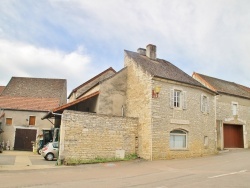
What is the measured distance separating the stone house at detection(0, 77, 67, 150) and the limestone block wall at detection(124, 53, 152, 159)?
14.5 meters

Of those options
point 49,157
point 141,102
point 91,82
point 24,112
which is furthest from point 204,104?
Result: point 24,112

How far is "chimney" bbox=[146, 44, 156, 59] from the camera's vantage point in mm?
21891

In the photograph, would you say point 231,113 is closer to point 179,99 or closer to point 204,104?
point 204,104

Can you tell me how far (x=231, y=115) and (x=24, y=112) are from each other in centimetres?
2278

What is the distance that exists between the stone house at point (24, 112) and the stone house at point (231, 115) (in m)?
18.2

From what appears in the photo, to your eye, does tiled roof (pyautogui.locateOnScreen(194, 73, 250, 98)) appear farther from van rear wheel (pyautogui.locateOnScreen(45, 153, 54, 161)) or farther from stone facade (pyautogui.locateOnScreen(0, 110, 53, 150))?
stone facade (pyautogui.locateOnScreen(0, 110, 53, 150))

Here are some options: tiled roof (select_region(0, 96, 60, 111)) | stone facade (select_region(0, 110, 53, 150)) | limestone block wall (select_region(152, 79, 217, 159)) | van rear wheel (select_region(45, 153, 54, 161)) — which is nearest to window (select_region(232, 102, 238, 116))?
limestone block wall (select_region(152, 79, 217, 159))

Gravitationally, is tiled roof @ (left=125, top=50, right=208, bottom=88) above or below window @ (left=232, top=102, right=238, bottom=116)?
above

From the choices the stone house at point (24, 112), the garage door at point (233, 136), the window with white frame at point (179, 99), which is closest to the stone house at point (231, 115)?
the garage door at point (233, 136)

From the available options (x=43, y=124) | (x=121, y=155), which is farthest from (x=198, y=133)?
(x=43, y=124)

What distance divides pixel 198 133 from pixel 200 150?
4.10 ft

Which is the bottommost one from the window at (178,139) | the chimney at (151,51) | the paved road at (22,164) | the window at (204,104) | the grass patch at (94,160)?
the paved road at (22,164)

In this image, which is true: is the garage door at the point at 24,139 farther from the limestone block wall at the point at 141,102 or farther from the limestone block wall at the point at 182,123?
the limestone block wall at the point at 182,123

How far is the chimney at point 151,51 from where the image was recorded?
71.8 feet
